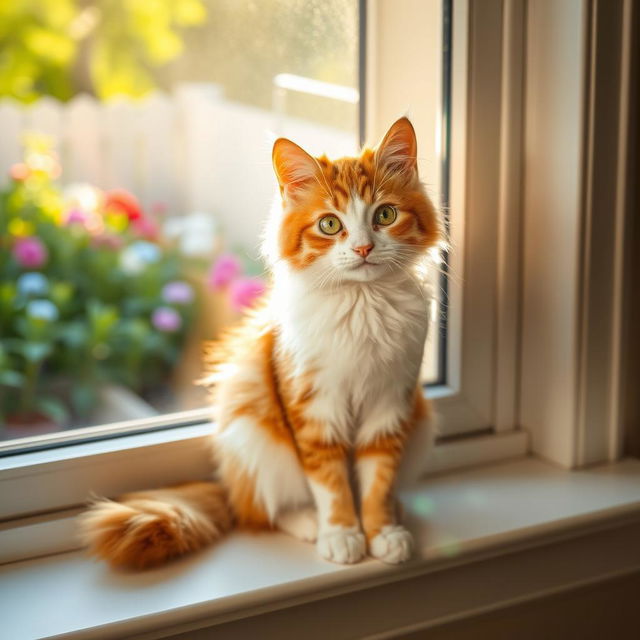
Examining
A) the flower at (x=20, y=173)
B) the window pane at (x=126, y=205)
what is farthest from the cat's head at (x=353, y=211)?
the flower at (x=20, y=173)

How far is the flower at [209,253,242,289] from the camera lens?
220 cm

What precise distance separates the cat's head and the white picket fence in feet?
4.20

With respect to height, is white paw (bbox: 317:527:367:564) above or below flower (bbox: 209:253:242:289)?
below

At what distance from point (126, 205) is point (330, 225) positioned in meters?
1.51

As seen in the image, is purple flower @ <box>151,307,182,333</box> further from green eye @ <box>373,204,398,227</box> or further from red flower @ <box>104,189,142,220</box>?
green eye @ <box>373,204,398,227</box>

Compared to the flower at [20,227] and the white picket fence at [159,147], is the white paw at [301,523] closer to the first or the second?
the white picket fence at [159,147]

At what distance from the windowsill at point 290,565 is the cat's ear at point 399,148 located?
491 mm

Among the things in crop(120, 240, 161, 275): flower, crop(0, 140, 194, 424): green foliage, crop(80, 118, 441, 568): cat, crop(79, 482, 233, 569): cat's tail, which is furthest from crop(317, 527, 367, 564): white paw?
crop(120, 240, 161, 275): flower

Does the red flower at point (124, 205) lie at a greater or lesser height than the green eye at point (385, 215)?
greater

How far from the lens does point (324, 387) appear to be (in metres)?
0.99

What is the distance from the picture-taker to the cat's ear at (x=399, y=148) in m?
0.93

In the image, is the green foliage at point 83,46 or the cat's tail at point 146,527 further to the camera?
the green foliage at point 83,46

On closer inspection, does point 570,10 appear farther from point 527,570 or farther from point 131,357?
point 131,357

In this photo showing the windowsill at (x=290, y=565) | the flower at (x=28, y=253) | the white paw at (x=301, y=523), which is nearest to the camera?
the windowsill at (x=290, y=565)
